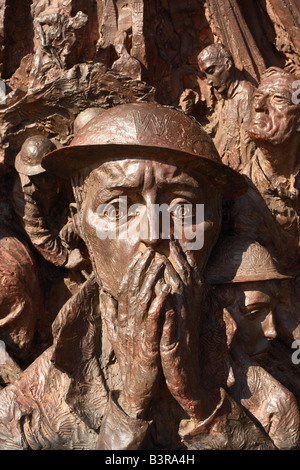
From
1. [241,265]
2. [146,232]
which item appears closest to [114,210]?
[146,232]

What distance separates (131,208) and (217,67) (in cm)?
114

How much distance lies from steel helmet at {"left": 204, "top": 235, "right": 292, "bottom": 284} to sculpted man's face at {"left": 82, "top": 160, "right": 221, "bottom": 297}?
176 mm

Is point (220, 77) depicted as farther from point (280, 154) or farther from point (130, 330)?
point (130, 330)

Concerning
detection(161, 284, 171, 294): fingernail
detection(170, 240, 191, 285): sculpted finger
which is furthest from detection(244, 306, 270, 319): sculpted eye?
detection(161, 284, 171, 294): fingernail

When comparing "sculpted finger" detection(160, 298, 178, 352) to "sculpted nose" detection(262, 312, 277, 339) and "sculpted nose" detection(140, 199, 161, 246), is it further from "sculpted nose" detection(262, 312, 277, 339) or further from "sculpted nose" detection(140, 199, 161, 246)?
"sculpted nose" detection(262, 312, 277, 339)

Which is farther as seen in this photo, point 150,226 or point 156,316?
point 150,226

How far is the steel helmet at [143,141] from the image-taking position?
321cm

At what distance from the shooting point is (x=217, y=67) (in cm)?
395

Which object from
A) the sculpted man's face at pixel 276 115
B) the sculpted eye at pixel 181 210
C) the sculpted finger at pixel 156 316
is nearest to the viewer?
the sculpted finger at pixel 156 316

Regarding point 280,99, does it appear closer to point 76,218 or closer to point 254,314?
point 254,314

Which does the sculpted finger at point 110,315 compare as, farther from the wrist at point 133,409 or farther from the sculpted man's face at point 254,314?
the sculpted man's face at point 254,314

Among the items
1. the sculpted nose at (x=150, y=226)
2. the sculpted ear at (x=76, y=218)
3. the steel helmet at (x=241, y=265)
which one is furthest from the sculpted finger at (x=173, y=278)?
the sculpted ear at (x=76, y=218)
